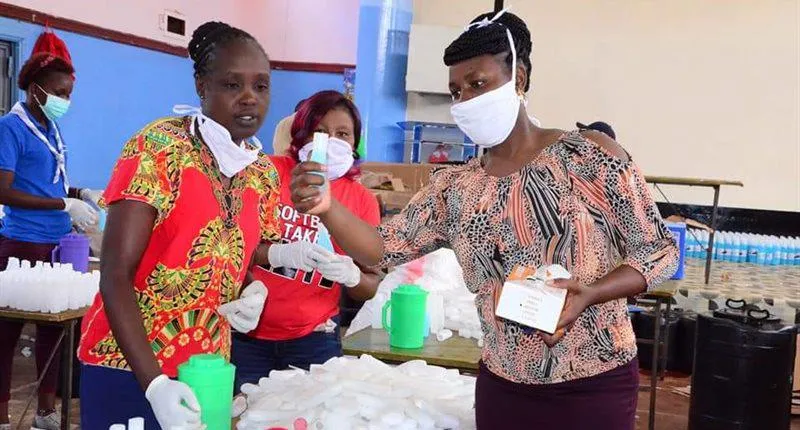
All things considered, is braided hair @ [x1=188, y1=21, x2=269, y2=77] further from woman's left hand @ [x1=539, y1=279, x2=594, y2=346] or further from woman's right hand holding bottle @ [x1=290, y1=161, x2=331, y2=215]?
woman's left hand @ [x1=539, y1=279, x2=594, y2=346]

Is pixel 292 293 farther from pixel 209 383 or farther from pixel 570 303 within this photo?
pixel 570 303

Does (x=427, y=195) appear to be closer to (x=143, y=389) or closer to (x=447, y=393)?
(x=447, y=393)

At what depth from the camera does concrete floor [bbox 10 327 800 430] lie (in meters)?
4.38

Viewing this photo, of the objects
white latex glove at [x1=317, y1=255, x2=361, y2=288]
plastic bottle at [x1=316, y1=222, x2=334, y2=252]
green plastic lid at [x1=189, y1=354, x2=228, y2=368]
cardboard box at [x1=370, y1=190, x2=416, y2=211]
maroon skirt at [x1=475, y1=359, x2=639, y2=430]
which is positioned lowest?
maroon skirt at [x1=475, y1=359, x2=639, y2=430]

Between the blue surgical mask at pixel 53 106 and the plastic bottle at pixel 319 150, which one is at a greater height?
the blue surgical mask at pixel 53 106

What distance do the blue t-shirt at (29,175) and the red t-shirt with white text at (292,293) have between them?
1.99m

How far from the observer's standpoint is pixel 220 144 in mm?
1702

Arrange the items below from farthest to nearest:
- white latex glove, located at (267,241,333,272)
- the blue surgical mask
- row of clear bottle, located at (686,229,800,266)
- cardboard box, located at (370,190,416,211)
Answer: row of clear bottle, located at (686,229,800,266) < cardboard box, located at (370,190,416,211) < the blue surgical mask < white latex glove, located at (267,241,333,272)

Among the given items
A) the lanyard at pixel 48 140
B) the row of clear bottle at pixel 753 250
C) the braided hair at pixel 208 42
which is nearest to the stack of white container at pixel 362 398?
the braided hair at pixel 208 42

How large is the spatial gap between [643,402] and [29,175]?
13.4 feet

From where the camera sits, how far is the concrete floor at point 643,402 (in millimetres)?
4379

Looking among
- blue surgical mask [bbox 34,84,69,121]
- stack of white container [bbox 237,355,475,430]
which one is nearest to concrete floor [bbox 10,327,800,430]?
blue surgical mask [bbox 34,84,69,121]

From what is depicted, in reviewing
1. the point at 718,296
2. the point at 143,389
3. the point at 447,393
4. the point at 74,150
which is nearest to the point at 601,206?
the point at 447,393

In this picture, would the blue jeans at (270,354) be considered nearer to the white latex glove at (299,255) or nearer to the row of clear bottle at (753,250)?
the white latex glove at (299,255)
